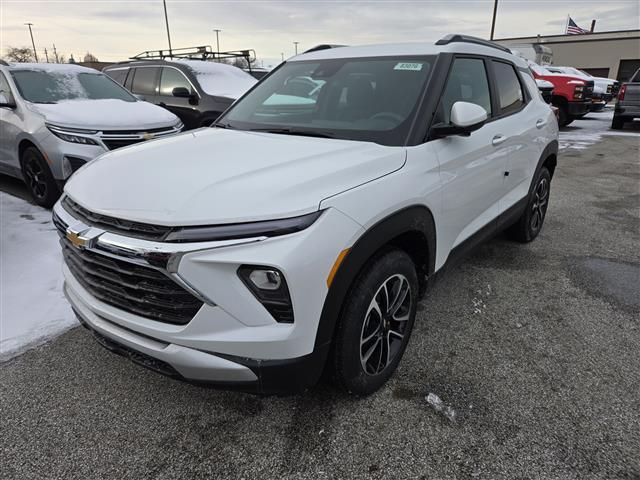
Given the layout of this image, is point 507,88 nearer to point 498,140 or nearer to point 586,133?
point 498,140

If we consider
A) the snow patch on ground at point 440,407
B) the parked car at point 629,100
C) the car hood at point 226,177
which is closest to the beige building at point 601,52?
the parked car at point 629,100

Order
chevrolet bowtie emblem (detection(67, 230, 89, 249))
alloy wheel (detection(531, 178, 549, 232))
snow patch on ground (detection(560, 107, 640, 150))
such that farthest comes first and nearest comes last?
snow patch on ground (detection(560, 107, 640, 150)) → alloy wheel (detection(531, 178, 549, 232)) → chevrolet bowtie emblem (detection(67, 230, 89, 249))

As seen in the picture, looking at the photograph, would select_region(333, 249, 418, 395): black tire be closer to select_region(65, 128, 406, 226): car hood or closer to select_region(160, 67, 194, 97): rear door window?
select_region(65, 128, 406, 226): car hood

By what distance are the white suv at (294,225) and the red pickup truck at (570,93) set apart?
12019mm

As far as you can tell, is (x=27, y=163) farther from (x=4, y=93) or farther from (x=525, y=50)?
(x=525, y=50)

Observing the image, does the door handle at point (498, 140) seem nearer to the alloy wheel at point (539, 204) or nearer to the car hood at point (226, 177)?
the car hood at point (226, 177)

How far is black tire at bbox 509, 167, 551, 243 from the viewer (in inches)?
172

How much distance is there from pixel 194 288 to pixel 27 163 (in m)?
4.86

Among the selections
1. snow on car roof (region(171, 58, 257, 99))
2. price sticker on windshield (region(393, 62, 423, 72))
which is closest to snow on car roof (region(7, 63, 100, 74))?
snow on car roof (region(171, 58, 257, 99))

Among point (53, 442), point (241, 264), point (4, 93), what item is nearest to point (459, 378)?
point (241, 264)

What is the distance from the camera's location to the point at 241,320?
1.75m

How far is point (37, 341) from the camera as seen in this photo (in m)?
2.95

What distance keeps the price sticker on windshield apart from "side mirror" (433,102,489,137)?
46cm

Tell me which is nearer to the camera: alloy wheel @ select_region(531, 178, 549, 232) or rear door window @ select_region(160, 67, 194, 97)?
alloy wheel @ select_region(531, 178, 549, 232)
